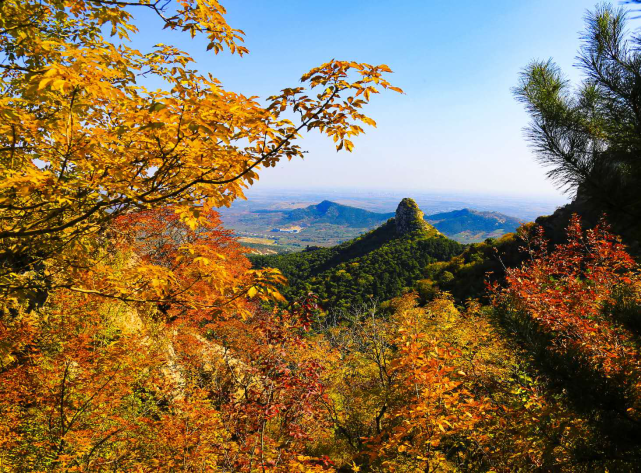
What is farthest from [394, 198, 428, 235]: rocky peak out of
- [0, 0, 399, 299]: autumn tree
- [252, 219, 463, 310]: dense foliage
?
[0, 0, 399, 299]: autumn tree

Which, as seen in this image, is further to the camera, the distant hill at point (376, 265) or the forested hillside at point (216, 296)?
the distant hill at point (376, 265)

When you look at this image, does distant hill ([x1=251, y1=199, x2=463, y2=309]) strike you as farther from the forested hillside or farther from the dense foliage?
the forested hillside

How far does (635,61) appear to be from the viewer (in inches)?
114

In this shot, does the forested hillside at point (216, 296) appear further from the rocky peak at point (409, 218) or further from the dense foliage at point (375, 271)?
the rocky peak at point (409, 218)

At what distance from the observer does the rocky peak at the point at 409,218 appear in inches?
2425

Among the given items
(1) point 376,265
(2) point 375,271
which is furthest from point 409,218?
(2) point 375,271

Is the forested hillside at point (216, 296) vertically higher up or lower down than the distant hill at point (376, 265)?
higher up

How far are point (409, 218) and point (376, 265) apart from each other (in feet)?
61.2

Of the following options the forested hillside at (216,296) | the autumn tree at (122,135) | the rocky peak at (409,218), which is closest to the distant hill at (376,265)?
the rocky peak at (409,218)

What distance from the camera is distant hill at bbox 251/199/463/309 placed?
44622 mm

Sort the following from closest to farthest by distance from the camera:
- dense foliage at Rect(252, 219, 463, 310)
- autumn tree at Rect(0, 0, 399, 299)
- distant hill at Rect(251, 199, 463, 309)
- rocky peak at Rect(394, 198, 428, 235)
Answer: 1. autumn tree at Rect(0, 0, 399, 299)
2. dense foliage at Rect(252, 219, 463, 310)
3. distant hill at Rect(251, 199, 463, 309)
4. rocky peak at Rect(394, 198, 428, 235)

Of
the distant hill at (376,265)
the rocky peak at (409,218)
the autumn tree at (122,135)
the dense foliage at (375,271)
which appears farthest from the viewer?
the rocky peak at (409,218)

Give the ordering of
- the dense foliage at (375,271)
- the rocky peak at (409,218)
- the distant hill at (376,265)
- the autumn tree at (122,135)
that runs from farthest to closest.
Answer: the rocky peak at (409,218)
the distant hill at (376,265)
the dense foliage at (375,271)
the autumn tree at (122,135)

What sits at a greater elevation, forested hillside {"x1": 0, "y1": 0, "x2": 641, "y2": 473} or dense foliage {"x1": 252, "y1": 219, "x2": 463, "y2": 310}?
forested hillside {"x1": 0, "y1": 0, "x2": 641, "y2": 473}
